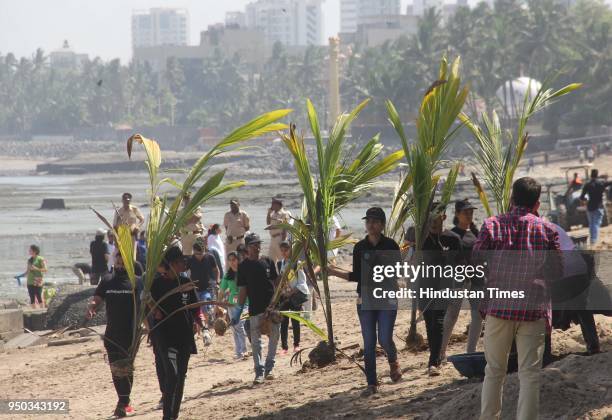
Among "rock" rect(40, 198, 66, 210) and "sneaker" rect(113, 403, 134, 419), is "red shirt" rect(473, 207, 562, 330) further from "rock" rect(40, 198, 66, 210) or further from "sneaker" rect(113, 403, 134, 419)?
"rock" rect(40, 198, 66, 210)

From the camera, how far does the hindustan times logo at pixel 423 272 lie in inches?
318

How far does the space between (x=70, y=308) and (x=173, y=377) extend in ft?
23.7

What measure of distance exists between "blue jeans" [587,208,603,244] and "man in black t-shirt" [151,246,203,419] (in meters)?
11.7

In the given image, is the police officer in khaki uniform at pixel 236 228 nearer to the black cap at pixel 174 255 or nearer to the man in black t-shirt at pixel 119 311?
the man in black t-shirt at pixel 119 311

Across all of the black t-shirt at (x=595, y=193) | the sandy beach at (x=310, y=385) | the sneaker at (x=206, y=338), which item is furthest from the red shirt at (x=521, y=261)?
the black t-shirt at (x=595, y=193)

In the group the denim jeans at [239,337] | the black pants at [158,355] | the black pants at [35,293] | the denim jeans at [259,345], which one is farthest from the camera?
the black pants at [35,293]

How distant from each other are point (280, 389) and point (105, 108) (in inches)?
5970

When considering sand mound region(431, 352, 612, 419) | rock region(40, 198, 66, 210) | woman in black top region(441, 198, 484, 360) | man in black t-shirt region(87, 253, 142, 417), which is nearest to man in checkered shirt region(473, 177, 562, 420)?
sand mound region(431, 352, 612, 419)

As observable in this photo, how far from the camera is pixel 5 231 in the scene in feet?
156

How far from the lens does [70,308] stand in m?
15.2

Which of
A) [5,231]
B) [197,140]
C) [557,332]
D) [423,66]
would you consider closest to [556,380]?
[557,332]

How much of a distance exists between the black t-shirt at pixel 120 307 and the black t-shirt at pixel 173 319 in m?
0.41

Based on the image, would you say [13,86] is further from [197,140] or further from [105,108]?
[197,140]

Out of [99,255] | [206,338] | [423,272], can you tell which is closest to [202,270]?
[206,338]
